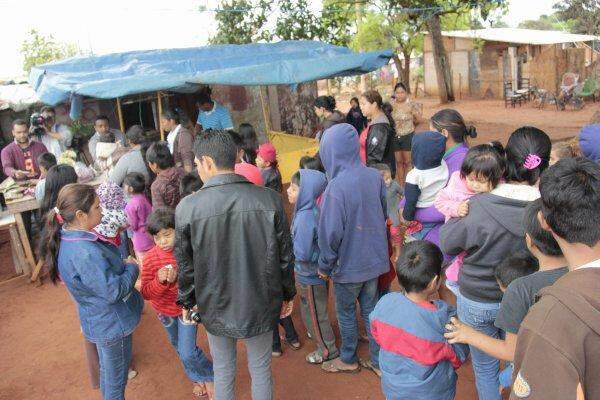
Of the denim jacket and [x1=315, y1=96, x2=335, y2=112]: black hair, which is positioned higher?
[x1=315, y1=96, x2=335, y2=112]: black hair

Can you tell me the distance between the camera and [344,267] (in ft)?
10.2

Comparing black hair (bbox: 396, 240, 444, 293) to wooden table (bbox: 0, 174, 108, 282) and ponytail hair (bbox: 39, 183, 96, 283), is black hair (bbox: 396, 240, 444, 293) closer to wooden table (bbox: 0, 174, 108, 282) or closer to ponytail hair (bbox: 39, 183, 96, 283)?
ponytail hair (bbox: 39, 183, 96, 283)

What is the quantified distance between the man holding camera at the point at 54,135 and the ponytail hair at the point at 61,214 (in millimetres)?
4506

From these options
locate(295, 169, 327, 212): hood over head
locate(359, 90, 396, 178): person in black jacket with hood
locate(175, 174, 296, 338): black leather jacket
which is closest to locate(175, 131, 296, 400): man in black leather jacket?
locate(175, 174, 296, 338): black leather jacket

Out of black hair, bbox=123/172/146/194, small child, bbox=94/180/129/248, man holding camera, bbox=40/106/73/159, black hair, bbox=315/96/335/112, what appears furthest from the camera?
man holding camera, bbox=40/106/73/159

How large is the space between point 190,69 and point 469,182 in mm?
6675

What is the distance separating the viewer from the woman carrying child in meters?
2.36

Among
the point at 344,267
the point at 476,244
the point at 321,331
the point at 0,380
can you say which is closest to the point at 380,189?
the point at 344,267

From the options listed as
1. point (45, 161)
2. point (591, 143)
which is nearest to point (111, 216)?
point (45, 161)

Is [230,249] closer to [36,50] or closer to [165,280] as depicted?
[165,280]

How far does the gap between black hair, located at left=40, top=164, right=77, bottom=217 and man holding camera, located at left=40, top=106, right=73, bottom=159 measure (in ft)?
10.2

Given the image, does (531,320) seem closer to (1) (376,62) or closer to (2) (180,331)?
(2) (180,331)

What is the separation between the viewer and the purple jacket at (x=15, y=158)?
246 inches

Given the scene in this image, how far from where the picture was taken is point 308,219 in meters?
3.26
